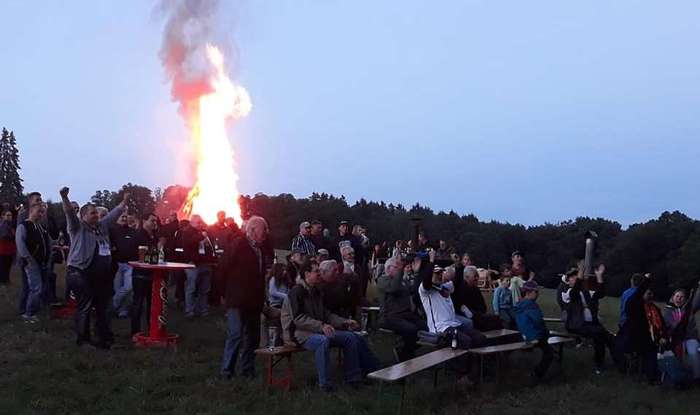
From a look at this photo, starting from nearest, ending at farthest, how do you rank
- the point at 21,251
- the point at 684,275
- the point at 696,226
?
the point at 21,251 < the point at 684,275 < the point at 696,226

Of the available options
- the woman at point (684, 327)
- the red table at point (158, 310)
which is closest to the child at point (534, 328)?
the woman at point (684, 327)

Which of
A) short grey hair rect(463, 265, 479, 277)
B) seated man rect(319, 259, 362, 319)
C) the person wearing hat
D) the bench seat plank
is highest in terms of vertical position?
the person wearing hat

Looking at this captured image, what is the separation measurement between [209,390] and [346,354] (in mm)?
1645

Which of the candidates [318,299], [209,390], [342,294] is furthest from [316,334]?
[342,294]

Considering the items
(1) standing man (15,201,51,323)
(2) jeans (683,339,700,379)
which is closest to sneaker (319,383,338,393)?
(2) jeans (683,339,700,379)

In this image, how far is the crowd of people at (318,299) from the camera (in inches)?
326

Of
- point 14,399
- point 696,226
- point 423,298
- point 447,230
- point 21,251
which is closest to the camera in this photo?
point 14,399

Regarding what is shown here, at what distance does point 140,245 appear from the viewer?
11.2 m

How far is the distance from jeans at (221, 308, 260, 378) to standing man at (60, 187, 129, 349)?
6.75 feet

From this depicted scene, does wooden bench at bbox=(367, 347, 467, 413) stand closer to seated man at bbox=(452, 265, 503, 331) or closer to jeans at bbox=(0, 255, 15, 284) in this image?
seated man at bbox=(452, 265, 503, 331)

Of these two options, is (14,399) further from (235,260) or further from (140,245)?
(140,245)

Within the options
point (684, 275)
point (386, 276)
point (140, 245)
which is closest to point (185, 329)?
point (140, 245)

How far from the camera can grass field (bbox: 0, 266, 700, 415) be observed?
279 inches

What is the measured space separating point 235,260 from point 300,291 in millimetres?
868
